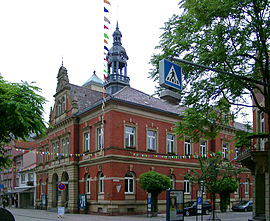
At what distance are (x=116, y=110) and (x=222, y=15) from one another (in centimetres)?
1901

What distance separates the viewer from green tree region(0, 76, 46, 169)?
1319 cm

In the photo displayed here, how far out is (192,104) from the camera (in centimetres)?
1681

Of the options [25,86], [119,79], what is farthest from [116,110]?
[25,86]

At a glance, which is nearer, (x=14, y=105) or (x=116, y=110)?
(x=14, y=105)

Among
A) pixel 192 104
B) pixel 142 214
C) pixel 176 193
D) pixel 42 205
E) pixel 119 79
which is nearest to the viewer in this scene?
pixel 192 104

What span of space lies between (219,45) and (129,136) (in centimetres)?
1999

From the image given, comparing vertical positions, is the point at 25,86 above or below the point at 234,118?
above

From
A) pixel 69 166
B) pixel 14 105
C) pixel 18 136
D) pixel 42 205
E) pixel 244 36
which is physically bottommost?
pixel 42 205

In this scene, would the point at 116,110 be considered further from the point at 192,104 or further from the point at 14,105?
the point at 14,105

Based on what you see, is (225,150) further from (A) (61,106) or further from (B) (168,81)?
(B) (168,81)

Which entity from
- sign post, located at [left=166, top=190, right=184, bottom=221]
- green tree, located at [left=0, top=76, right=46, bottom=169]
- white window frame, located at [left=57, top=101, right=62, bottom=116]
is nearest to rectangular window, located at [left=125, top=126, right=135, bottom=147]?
white window frame, located at [left=57, top=101, right=62, bottom=116]

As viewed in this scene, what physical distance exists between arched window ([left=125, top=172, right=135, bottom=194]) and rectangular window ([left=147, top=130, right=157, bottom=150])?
347 centimetres

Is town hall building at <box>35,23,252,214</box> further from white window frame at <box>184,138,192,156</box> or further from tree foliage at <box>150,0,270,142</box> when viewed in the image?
tree foliage at <box>150,0,270,142</box>

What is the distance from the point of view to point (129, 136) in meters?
33.7
